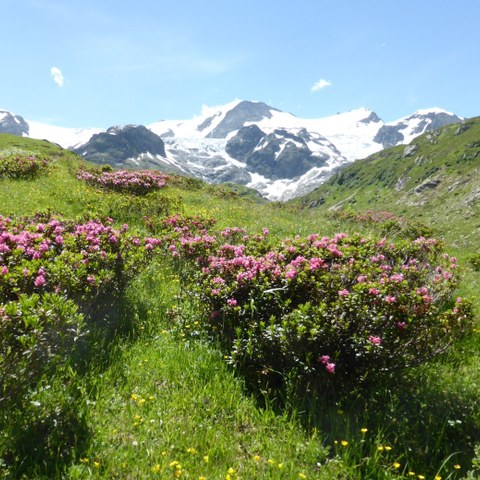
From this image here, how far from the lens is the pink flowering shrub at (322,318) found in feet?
17.4

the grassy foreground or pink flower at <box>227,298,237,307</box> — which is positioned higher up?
pink flower at <box>227,298,237,307</box>

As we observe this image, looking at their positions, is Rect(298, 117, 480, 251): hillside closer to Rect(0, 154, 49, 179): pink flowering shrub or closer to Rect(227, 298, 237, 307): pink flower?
Rect(0, 154, 49, 179): pink flowering shrub

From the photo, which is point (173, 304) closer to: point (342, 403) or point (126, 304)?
point (126, 304)

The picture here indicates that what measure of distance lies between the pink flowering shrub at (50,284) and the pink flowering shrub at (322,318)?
1.74 metres

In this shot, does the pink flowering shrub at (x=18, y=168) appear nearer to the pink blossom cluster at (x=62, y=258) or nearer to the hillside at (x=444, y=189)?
the pink blossom cluster at (x=62, y=258)

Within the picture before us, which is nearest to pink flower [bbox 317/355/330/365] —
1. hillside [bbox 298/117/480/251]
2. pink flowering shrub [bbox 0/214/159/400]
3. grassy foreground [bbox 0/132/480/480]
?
grassy foreground [bbox 0/132/480/480]

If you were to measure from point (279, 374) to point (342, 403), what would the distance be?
37.2 inches

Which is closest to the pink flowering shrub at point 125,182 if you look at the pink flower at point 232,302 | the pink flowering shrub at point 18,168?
the pink flowering shrub at point 18,168

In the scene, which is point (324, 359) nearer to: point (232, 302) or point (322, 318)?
point (322, 318)

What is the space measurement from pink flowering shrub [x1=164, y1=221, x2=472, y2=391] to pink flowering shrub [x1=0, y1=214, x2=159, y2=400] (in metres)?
1.74

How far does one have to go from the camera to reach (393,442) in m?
4.63

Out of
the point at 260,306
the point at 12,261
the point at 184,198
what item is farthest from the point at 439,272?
the point at 184,198

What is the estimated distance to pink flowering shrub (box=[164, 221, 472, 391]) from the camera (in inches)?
209

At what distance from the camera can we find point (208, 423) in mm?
4730
